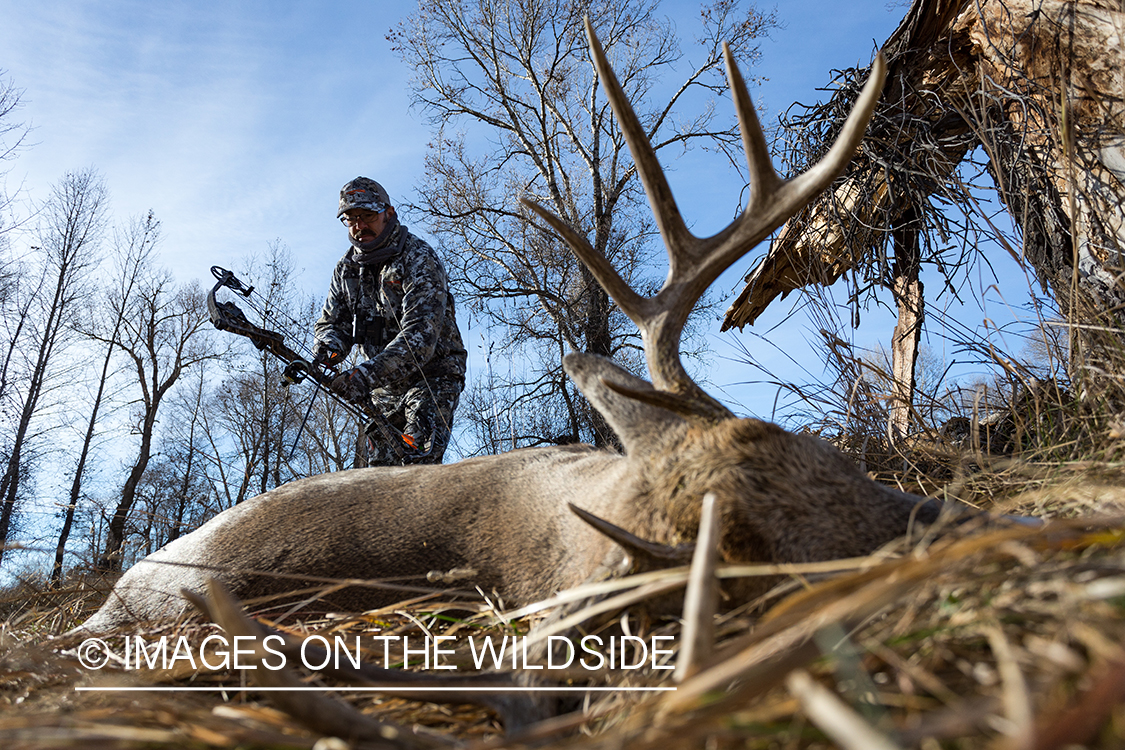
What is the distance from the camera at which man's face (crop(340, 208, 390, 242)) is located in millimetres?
7332

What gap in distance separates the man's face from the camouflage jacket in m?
0.28

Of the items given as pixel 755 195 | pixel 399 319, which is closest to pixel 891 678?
pixel 755 195

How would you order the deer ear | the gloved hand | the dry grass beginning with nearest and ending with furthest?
the dry grass, the deer ear, the gloved hand

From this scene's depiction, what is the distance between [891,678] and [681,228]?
1804 mm

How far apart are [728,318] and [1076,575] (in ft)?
21.4

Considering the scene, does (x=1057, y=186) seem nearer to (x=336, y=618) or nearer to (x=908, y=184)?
(x=908, y=184)

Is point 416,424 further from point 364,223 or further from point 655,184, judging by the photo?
point 655,184

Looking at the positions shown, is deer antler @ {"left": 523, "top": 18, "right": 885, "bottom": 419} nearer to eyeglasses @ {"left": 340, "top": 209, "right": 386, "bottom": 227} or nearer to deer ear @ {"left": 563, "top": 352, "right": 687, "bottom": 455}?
deer ear @ {"left": 563, "top": 352, "right": 687, "bottom": 455}

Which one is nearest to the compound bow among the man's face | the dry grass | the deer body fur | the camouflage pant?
the camouflage pant

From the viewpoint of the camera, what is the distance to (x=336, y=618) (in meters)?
2.21

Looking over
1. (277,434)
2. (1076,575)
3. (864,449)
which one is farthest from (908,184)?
(277,434)

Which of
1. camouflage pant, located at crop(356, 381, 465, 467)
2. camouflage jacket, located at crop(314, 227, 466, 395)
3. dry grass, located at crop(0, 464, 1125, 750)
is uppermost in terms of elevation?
camouflage jacket, located at crop(314, 227, 466, 395)

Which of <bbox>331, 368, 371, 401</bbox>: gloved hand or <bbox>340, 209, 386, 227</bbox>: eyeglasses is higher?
<bbox>340, 209, 386, 227</bbox>: eyeglasses

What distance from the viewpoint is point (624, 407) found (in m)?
2.25
